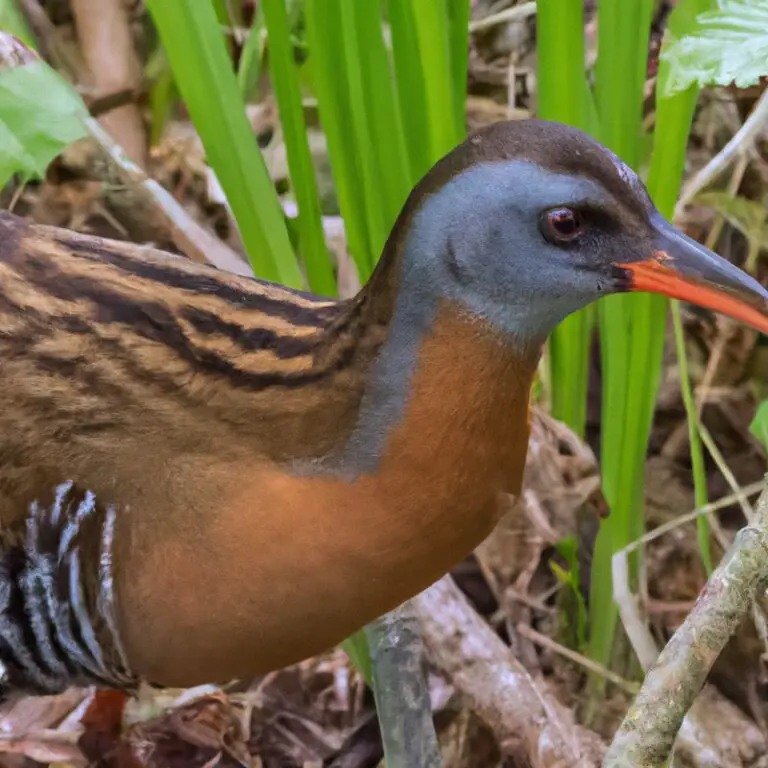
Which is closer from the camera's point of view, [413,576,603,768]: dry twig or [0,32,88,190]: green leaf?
[0,32,88,190]: green leaf

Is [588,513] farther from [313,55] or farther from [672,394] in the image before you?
[313,55]

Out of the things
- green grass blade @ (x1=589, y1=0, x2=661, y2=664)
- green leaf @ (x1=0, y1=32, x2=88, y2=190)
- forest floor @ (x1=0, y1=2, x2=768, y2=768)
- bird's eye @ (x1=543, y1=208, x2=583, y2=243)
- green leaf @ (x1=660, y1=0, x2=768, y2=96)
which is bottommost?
forest floor @ (x1=0, y1=2, x2=768, y2=768)

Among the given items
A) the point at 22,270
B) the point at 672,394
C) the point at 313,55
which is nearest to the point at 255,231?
the point at 313,55

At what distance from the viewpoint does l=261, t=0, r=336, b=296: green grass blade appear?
1039mm

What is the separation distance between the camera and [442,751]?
118cm

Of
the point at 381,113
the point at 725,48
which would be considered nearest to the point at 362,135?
the point at 381,113

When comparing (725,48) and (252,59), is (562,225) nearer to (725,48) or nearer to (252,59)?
(725,48)

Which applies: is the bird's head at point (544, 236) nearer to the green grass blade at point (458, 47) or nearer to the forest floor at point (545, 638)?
the green grass blade at point (458, 47)

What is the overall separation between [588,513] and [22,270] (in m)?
0.73

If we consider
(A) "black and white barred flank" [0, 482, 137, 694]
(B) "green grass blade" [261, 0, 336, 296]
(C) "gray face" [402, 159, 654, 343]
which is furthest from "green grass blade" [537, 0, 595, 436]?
(A) "black and white barred flank" [0, 482, 137, 694]

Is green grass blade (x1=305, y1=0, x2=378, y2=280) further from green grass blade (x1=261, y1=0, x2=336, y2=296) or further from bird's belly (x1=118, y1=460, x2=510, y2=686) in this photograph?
bird's belly (x1=118, y1=460, x2=510, y2=686)

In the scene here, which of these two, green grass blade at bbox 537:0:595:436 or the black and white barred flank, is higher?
green grass blade at bbox 537:0:595:436

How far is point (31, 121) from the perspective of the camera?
0.83m

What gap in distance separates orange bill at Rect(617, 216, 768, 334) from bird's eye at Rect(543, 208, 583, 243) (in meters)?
0.04
